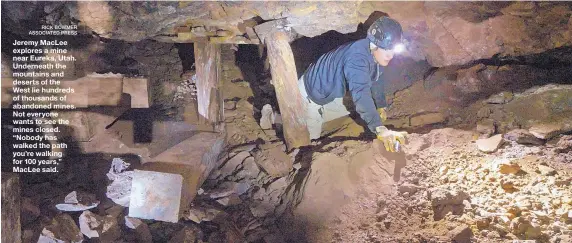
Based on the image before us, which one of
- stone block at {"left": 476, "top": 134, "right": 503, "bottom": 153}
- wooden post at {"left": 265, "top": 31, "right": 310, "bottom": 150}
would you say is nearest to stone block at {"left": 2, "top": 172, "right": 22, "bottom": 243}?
wooden post at {"left": 265, "top": 31, "right": 310, "bottom": 150}

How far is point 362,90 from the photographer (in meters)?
3.51

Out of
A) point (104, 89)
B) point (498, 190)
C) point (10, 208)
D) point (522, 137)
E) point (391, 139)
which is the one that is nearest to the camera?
point (10, 208)

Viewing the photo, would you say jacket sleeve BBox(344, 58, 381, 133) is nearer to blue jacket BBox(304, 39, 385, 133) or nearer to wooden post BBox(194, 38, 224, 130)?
blue jacket BBox(304, 39, 385, 133)

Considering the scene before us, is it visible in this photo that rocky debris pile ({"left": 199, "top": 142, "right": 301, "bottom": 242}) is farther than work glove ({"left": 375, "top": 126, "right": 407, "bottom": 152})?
Yes

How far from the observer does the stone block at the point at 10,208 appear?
8.29 ft

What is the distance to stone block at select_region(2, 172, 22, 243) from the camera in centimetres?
253

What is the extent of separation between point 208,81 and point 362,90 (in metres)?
1.85

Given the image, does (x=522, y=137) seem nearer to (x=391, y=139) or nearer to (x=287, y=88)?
(x=391, y=139)

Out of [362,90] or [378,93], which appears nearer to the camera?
[362,90]

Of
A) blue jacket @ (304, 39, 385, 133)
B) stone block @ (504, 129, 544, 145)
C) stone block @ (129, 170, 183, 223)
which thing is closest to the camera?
stone block @ (129, 170, 183, 223)

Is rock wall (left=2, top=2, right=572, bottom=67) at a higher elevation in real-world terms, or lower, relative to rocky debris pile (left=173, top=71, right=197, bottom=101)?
higher

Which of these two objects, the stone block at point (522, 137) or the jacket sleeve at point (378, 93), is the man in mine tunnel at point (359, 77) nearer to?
the jacket sleeve at point (378, 93)

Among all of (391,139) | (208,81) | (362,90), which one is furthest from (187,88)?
(391,139)

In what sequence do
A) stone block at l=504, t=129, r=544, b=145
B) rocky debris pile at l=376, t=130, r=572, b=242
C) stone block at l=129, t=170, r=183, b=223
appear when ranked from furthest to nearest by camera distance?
stone block at l=504, t=129, r=544, b=145 → stone block at l=129, t=170, r=183, b=223 → rocky debris pile at l=376, t=130, r=572, b=242
